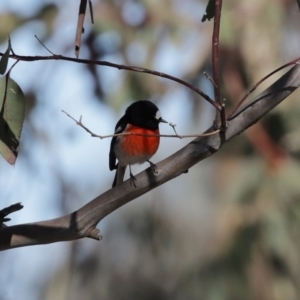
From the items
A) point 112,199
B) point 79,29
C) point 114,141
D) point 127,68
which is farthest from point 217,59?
point 114,141

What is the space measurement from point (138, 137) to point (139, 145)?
32 mm

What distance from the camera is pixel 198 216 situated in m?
4.06

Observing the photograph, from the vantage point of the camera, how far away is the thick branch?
151 cm

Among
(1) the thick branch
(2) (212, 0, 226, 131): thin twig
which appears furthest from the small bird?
(2) (212, 0, 226, 131): thin twig

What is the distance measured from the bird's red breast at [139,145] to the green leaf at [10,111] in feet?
3.12

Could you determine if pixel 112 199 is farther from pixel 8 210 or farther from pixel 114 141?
pixel 114 141

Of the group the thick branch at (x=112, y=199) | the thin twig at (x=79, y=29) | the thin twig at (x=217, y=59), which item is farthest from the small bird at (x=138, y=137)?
the thin twig at (x=217, y=59)

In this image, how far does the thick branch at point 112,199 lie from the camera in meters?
1.51

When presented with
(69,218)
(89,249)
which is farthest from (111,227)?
(69,218)

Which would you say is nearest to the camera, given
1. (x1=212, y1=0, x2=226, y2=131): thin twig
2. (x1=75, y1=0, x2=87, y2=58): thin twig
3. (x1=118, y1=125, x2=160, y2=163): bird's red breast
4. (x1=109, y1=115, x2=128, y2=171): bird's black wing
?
(x1=212, y1=0, x2=226, y2=131): thin twig

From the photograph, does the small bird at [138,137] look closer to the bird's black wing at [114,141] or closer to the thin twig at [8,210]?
the bird's black wing at [114,141]

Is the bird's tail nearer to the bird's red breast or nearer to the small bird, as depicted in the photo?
the small bird

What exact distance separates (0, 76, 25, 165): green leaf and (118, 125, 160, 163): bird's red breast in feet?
3.12

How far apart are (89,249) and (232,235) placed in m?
1.07
